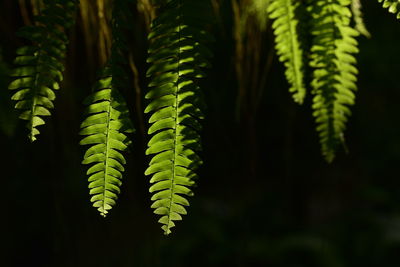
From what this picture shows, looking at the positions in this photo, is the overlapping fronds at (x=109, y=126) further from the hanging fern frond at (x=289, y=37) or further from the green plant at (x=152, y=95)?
the hanging fern frond at (x=289, y=37)

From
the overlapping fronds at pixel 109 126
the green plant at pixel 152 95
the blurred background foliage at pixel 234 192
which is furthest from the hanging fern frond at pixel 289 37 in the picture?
the blurred background foliage at pixel 234 192

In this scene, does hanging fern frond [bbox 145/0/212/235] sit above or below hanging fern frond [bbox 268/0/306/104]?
below

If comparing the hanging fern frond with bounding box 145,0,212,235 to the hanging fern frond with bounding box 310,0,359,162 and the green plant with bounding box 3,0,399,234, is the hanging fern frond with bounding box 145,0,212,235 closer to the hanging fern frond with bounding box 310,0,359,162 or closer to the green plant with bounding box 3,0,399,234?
the green plant with bounding box 3,0,399,234

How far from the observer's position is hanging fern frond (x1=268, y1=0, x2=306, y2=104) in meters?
0.96

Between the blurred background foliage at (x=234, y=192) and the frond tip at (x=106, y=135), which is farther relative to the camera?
the blurred background foliage at (x=234, y=192)

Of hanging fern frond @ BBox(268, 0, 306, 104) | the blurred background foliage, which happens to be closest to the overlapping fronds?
hanging fern frond @ BBox(268, 0, 306, 104)

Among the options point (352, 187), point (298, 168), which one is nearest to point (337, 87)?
point (298, 168)

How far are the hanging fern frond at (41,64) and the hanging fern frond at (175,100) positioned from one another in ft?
0.59

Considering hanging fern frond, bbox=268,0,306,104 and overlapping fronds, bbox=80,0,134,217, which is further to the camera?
hanging fern frond, bbox=268,0,306,104

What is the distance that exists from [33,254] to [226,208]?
1855 millimetres

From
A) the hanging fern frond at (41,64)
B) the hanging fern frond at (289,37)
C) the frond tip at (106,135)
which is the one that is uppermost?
the hanging fern frond at (289,37)

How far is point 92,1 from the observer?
1235 millimetres

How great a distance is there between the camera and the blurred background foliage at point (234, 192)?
9.31 feet

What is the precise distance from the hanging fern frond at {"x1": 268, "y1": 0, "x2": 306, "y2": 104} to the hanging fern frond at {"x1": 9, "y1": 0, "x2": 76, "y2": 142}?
436 mm
